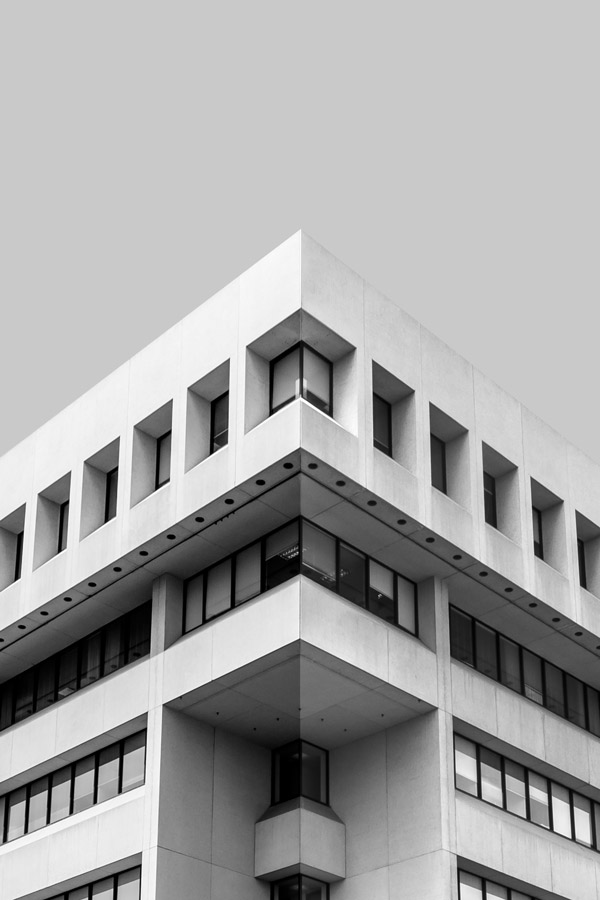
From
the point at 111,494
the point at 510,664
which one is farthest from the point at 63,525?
the point at 510,664

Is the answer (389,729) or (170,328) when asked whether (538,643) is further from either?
(170,328)

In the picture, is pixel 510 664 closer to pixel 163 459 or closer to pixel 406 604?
pixel 406 604

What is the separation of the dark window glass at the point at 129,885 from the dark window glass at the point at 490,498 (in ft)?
49.1

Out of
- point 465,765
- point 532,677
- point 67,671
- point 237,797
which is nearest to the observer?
point 237,797

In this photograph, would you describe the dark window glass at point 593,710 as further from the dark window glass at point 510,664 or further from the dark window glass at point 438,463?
the dark window glass at point 438,463

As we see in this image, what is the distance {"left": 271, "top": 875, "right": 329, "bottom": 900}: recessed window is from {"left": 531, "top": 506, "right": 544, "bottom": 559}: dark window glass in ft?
41.9

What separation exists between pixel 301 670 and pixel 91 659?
32.0ft

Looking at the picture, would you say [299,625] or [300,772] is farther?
[300,772]

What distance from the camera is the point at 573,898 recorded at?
42.7m

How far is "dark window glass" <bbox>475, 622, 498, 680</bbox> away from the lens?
4381 centimetres

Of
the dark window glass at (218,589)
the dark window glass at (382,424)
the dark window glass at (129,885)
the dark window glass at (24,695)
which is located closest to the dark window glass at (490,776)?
the dark window glass at (218,589)

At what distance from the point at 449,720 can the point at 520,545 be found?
251 inches

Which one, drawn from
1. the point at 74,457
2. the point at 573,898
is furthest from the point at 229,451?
the point at 573,898

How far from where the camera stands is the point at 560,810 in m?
44.6
